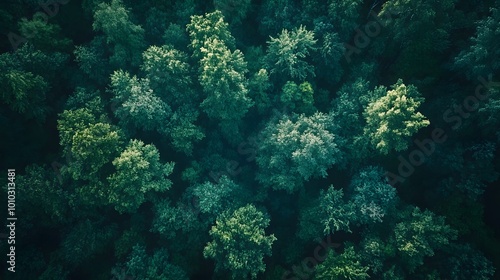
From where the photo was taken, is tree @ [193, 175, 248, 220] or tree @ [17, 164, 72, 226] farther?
tree @ [193, 175, 248, 220]

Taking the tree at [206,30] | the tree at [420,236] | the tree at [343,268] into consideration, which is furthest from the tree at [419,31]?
the tree at [343,268]

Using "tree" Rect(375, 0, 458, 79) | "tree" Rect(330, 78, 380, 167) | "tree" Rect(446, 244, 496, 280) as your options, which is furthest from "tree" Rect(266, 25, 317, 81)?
"tree" Rect(446, 244, 496, 280)

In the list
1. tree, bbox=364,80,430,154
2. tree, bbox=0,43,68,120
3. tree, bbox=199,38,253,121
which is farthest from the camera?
tree, bbox=199,38,253,121

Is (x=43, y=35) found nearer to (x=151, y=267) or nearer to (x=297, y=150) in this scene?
(x=151, y=267)

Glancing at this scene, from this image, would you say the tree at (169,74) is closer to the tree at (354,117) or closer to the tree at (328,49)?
the tree at (328,49)

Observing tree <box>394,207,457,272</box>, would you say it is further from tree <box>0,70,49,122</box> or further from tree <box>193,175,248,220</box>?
tree <box>0,70,49,122</box>

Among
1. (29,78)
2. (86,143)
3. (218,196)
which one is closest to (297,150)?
(218,196)

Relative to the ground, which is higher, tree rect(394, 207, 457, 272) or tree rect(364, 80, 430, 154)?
tree rect(364, 80, 430, 154)
